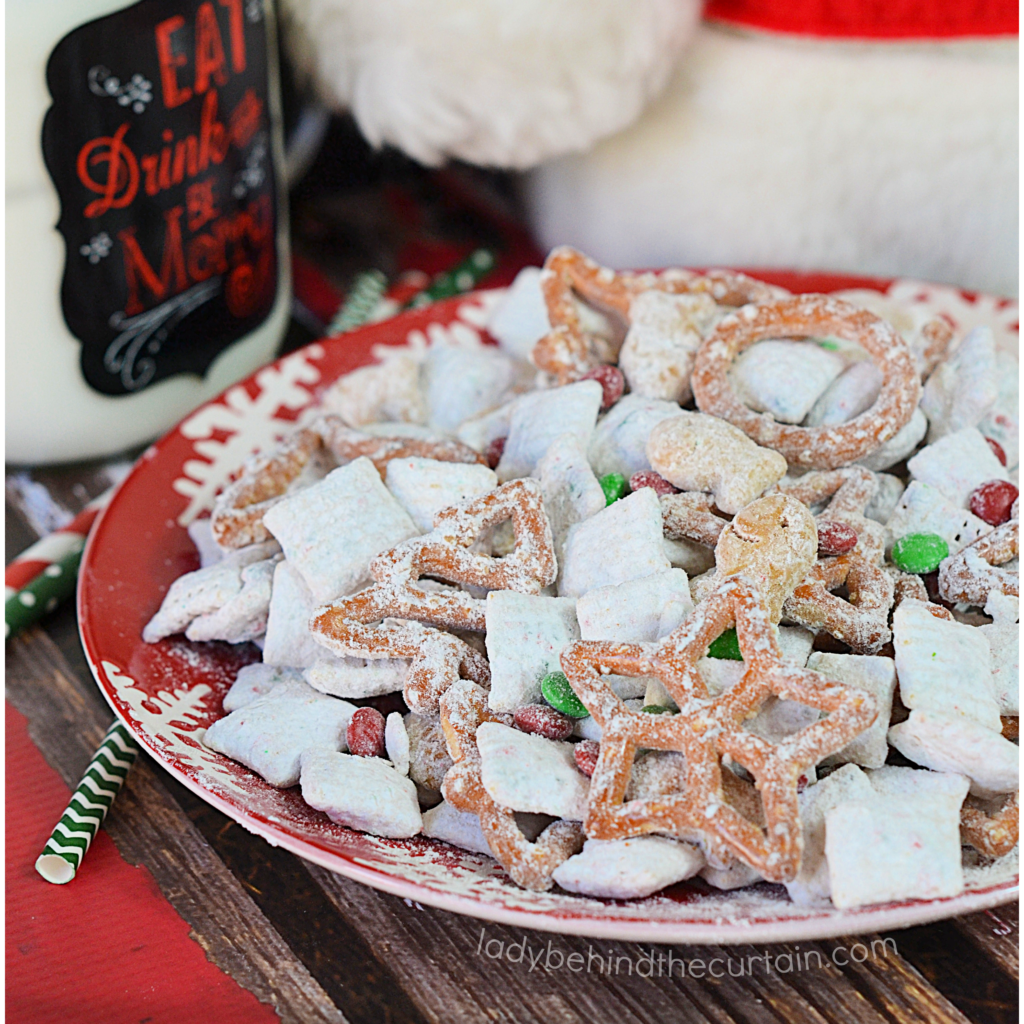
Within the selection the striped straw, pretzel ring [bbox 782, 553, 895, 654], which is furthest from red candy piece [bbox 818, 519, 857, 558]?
the striped straw

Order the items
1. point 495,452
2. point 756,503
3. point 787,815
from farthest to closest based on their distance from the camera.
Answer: point 495,452 → point 756,503 → point 787,815

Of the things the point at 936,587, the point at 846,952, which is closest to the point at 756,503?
the point at 936,587

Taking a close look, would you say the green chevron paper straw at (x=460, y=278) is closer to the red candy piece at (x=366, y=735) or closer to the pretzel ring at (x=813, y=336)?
the pretzel ring at (x=813, y=336)

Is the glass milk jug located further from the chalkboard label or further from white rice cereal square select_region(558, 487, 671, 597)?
white rice cereal square select_region(558, 487, 671, 597)

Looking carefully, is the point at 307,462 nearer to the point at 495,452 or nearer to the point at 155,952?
the point at 495,452

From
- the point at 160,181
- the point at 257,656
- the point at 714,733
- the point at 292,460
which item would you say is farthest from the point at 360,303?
the point at 714,733

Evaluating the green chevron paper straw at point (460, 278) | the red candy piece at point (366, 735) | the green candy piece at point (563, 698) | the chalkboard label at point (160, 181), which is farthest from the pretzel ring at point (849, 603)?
the green chevron paper straw at point (460, 278)

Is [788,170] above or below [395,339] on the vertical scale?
above
